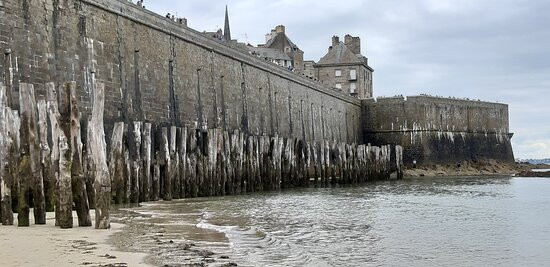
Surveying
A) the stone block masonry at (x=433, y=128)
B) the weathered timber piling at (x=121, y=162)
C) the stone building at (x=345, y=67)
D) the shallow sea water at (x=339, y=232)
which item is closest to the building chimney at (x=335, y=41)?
the stone building at (x=345, y=67)

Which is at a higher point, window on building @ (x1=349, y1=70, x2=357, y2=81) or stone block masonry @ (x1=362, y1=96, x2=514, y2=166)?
window on building @ (x1=349, y1=70, x2=357, y2=81)

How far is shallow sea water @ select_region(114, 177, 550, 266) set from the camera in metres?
10.3

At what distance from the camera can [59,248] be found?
360 inches

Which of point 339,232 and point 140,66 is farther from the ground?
point 140,66

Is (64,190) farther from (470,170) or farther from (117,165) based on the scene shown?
(470,170)

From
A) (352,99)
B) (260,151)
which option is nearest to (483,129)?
(352,99)

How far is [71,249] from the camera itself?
915cm

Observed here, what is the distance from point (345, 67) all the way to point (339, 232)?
233 feet

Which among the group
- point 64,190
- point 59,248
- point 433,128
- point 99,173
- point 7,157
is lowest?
point 59,248

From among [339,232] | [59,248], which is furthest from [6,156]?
[339,232]

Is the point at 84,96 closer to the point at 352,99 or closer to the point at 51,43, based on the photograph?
the point at 51,43

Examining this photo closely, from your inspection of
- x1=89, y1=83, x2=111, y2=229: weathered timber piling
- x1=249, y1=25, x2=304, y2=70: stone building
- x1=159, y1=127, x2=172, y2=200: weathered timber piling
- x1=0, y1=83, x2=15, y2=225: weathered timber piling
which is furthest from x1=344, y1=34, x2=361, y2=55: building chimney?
x1=89, y1=83, x2=111, y2=229: weathered timber piling

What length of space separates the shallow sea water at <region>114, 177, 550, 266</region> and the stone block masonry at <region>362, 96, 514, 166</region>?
31.6 metres

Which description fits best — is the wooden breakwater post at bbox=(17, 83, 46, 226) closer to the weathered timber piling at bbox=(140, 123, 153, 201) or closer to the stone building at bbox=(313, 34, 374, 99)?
the weathered timber piling at bbox=(140, 123, 153, 201)
